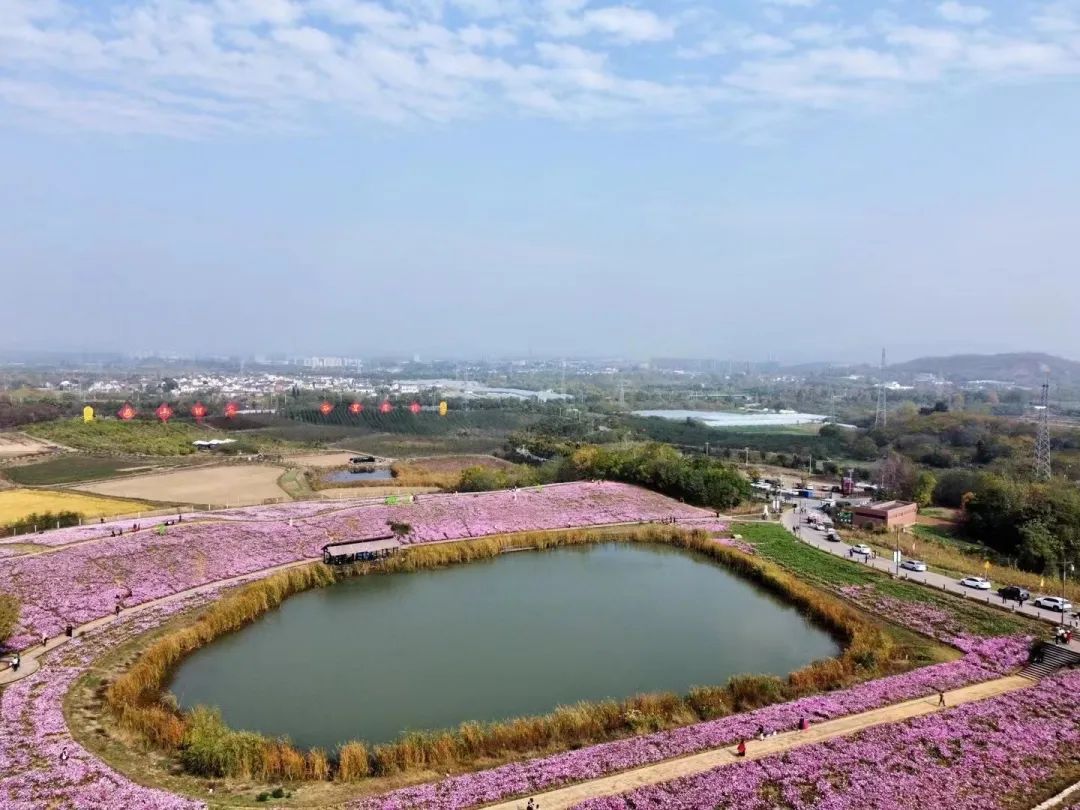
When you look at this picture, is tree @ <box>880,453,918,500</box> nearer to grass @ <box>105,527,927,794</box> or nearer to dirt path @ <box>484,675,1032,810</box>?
grass @ <box>105,527,927,794</box>

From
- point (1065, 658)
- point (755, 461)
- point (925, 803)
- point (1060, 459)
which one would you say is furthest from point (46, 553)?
point (1060, 459)

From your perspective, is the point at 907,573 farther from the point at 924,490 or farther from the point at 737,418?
the point at 737,418

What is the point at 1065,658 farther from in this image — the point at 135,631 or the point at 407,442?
the point at 407,442

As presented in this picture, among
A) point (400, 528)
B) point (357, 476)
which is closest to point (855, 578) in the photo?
point (400, 528)

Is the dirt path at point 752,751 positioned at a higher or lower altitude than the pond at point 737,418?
higher

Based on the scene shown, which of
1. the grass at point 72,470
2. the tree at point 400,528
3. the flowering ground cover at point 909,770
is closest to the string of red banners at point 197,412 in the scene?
the grass at point 72,470

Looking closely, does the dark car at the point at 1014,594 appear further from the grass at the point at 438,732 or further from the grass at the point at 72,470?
the grass at the point at 72,470

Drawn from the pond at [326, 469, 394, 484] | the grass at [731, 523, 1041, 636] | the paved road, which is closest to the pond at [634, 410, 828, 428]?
the pond at [326, 469, 394, 484]
